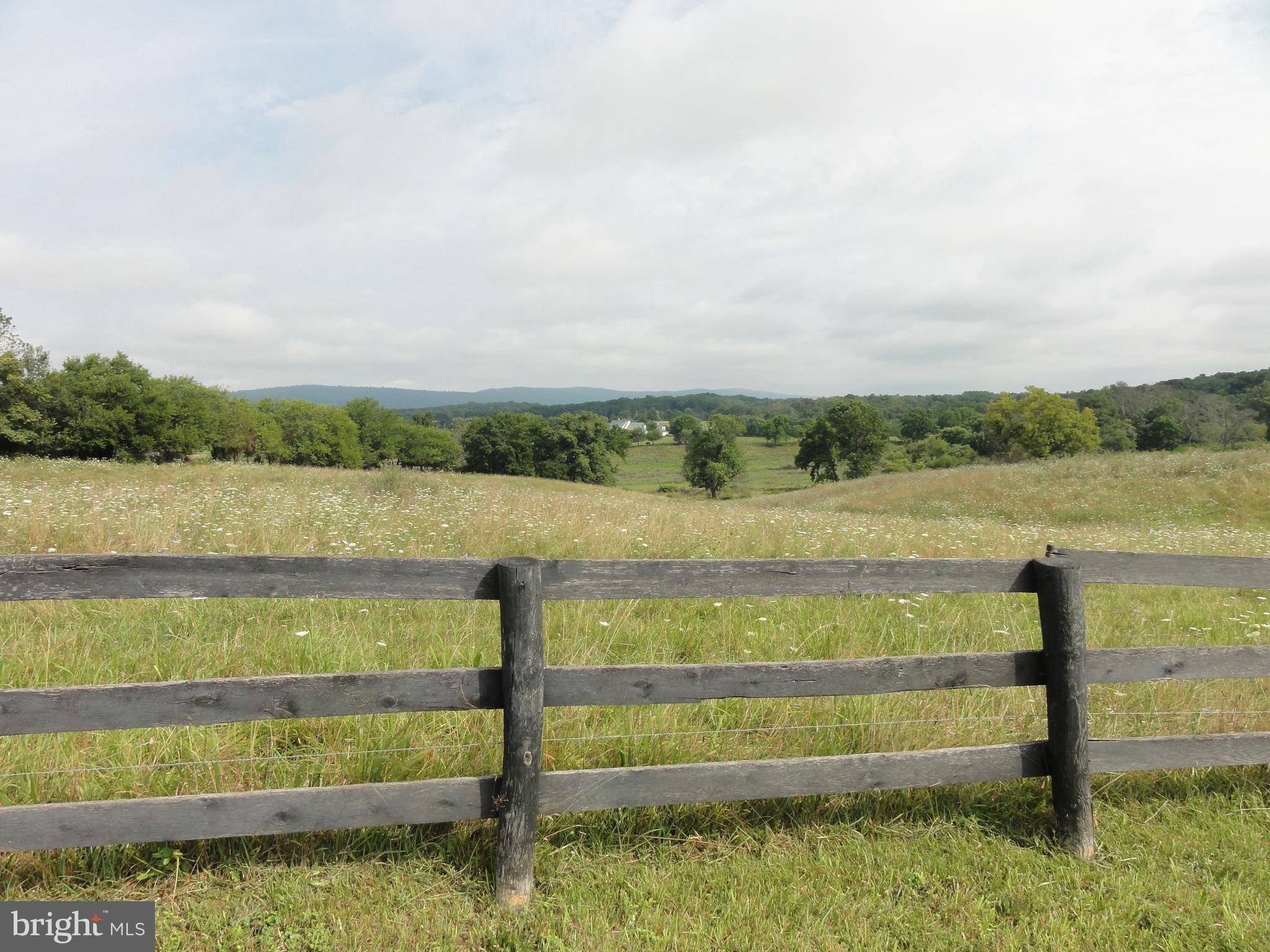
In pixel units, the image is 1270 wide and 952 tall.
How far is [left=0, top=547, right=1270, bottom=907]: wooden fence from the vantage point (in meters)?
3.01

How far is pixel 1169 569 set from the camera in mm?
4113

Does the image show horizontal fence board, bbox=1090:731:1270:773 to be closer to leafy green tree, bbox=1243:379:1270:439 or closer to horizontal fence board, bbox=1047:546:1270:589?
horizontal fence board, bbox=1047:546:1270:589

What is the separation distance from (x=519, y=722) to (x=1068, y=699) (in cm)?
298

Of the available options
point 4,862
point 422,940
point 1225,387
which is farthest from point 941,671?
Answer: point 1225,387

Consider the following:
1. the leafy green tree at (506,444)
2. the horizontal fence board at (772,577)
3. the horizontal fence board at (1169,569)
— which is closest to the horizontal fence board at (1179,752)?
the horizontal fence board at (1169,569)

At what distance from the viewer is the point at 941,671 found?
143 inches

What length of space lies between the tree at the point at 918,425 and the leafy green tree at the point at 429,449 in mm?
78714

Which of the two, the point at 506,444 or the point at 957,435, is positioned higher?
the point at 506,444

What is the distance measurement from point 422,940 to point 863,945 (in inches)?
76.6

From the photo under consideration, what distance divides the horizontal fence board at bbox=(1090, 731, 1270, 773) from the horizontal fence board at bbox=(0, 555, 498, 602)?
141 inches

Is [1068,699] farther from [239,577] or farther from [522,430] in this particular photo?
[522,430]

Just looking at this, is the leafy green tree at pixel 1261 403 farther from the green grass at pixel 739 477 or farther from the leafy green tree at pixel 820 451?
the green grass at pixel 739 477

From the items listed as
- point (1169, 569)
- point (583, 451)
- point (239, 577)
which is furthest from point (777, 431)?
point (239, 577)

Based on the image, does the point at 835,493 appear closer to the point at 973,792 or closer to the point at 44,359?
the point at 973,792
